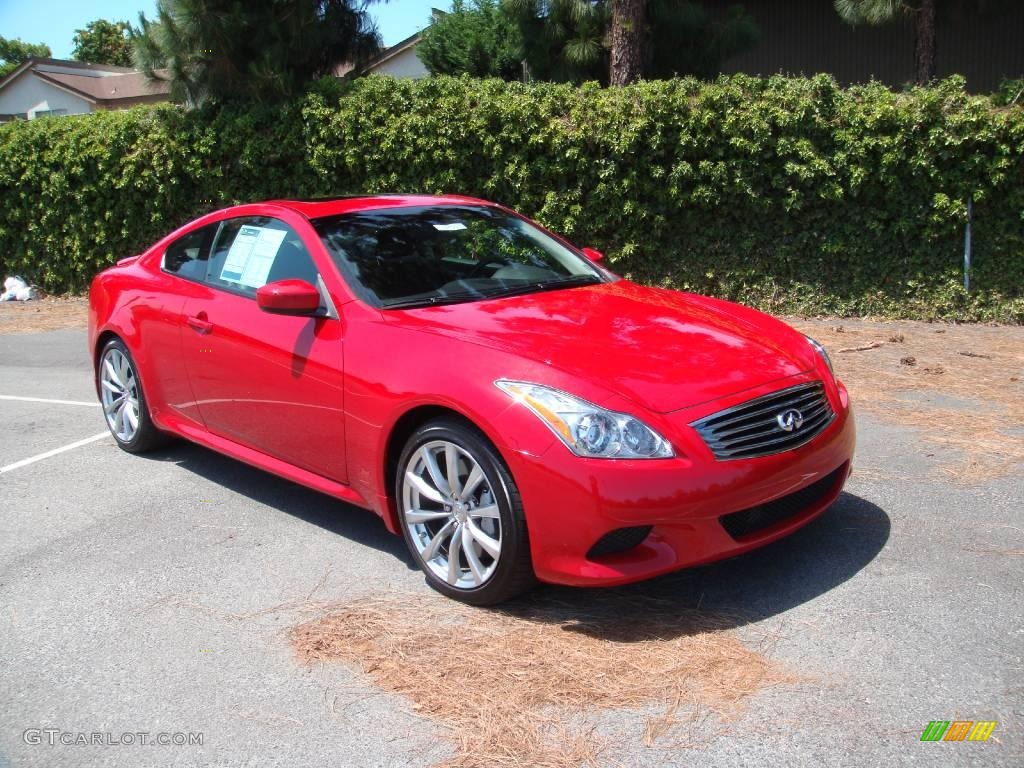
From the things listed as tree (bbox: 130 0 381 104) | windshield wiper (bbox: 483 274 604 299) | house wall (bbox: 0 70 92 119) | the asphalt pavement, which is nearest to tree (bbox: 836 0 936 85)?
tree (bbox: 130 0 381 104)

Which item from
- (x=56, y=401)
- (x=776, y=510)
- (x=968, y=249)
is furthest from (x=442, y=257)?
(x=968, y=249)

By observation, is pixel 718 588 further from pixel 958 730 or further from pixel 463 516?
pixel 958 730

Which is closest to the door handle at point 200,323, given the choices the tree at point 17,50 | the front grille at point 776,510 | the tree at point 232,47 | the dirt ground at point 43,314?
the front grille at point 776,510

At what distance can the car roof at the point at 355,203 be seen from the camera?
531cm

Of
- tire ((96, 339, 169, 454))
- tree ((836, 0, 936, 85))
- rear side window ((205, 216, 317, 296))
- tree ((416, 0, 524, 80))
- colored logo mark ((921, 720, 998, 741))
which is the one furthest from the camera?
tree ((416, 0, 524, 80))

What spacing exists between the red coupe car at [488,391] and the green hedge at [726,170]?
16.9ft

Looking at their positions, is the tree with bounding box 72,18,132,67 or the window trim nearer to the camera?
the window trim

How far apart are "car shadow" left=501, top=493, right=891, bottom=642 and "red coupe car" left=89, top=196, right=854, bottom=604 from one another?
0.81ft

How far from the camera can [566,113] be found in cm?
1095

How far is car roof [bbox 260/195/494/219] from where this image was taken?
531cm

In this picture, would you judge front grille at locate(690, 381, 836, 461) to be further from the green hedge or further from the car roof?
the green hedge

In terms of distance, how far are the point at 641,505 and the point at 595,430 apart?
31 centimetres

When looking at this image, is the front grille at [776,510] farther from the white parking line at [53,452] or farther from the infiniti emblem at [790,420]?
the white parking line at [53,452]


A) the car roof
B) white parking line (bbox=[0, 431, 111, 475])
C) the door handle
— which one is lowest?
white parking line (bbox=[0, 431, 111, 475])
